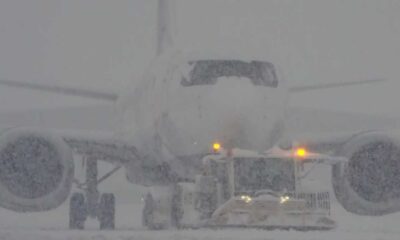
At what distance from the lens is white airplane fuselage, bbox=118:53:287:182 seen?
48.8ft

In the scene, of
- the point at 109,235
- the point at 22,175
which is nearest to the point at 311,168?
the point at 109,235

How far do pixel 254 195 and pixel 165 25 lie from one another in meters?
10.6

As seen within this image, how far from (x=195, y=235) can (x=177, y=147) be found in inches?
168

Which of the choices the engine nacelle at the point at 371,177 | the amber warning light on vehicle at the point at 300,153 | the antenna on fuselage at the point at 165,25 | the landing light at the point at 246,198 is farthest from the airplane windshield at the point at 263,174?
the antenna on fuselage at the point at 165,25

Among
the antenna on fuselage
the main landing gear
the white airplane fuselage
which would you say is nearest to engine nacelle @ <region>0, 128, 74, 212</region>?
the white airplane fuselage

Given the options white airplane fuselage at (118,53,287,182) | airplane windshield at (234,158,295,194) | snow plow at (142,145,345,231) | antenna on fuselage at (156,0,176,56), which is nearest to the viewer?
snow plow at (142,145,345,231)

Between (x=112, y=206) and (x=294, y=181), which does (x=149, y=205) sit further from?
(x=294, y=181)

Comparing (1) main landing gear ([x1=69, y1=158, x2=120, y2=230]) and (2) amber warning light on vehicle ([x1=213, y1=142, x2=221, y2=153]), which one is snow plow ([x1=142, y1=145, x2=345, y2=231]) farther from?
(1) main landing gear ([x1=69, y1=158, x2=120, y2=230])

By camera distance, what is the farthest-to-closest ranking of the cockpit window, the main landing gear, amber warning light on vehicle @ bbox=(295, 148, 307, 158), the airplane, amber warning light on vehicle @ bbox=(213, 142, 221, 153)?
the main landing gear, the cockpit window, the airplane, amber warning light on vehicle @ bbox=(213, 142, 221, 153), amber warning light on vehicle @ bbox=(295, 148, 307, 158)

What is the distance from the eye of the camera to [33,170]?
16.6 metres

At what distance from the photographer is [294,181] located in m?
14.2

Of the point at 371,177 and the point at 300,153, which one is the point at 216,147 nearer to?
the point at 300,153

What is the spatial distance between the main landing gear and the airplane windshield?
196 inches

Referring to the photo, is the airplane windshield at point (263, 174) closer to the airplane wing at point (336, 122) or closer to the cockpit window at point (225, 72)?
the cockpit window at point (225, 72)
